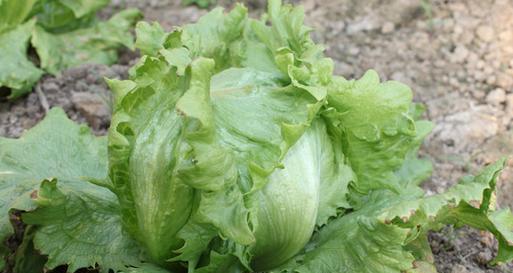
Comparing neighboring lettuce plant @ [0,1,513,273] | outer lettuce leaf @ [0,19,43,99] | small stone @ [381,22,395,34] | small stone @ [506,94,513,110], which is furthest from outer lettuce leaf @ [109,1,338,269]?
small stone @ [381,22,395,34]

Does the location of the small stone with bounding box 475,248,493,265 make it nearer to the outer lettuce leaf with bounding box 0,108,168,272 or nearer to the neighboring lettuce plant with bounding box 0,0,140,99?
the outer lettuce leaf with bounding box 0,108,168,272

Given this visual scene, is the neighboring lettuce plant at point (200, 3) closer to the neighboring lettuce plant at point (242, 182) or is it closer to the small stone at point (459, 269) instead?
the neighboring lettuce plant at point (242, 182)

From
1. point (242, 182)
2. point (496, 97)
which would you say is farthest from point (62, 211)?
point (496, 97)

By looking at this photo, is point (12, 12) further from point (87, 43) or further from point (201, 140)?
point (201, 140)

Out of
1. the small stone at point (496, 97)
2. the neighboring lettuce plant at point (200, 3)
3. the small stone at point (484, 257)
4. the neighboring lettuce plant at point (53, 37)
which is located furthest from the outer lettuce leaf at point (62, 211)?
the small stone at point (496, 97)

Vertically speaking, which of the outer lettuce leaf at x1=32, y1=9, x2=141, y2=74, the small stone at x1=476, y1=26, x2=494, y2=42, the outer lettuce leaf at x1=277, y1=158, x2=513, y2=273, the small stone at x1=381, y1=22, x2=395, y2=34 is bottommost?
the outer lettuce leaf at x1=32, y1=9, x2=141, y2=74

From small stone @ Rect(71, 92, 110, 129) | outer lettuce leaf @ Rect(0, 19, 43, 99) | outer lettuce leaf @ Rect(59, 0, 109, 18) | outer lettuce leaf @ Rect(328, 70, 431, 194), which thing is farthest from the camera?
outer lettuce leaf @ Rect(59, 0, 109, 18)
